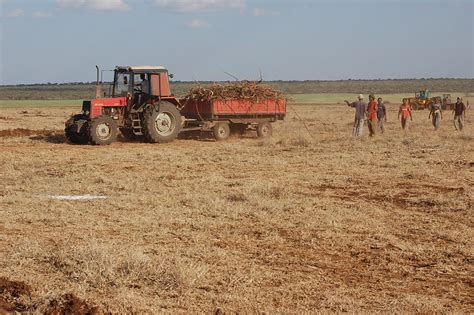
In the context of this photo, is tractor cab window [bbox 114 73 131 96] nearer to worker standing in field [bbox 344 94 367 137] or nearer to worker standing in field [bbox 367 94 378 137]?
worker standing in field [bbox 344 94 367 137]

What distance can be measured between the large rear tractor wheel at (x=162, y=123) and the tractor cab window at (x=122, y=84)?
0.89 metres

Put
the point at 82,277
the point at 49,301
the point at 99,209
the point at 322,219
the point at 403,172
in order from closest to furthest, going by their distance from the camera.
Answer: the point at 49,301, the point at 82,277, the point at 322,219, the point at 99,209, the point at 403,172

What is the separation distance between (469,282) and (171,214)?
4.56 meters

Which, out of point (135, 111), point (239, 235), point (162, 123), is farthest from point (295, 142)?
point (239, 235)

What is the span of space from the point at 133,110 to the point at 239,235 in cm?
1288

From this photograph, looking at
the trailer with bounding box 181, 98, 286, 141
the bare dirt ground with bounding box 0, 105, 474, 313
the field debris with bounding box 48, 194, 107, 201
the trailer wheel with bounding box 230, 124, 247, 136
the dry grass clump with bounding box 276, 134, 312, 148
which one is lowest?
the field debris with bounding box 48, 194, 107, 201

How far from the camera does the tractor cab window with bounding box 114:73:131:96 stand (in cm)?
2125

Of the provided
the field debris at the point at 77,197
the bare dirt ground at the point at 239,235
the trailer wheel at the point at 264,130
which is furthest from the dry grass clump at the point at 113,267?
the trailer wheel at the point at 264,130

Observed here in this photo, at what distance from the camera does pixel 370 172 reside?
600 inches

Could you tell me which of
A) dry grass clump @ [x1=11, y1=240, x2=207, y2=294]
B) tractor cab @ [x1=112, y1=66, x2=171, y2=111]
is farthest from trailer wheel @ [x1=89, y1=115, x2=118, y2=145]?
dry grass clump @ [x1=11, y1=240, x2=207, y2=294]

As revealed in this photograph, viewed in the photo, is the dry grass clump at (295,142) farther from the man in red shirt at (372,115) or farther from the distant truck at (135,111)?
the man in red shirt at (372,115)

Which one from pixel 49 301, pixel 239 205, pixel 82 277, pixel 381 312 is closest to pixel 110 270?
pixel 82 277

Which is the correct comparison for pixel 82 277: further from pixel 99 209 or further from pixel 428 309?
pixel 99 209

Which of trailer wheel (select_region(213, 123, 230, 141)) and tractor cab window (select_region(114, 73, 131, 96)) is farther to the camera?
trailer wheel (select_region(213, 123, 230, 141))
